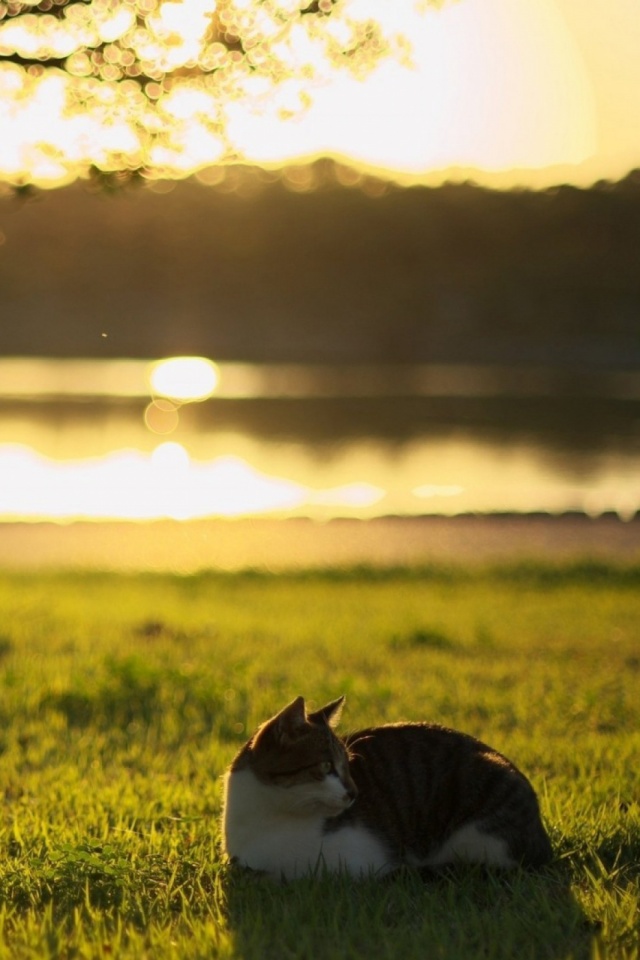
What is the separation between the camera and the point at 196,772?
31.2 ft

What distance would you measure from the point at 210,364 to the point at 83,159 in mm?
98958

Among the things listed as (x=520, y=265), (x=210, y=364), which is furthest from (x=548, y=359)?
(x=520, y=265)

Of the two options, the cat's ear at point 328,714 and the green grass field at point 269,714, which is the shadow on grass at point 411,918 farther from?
the cat's ear at point 328,714

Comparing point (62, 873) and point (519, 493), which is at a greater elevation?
point (519, 493)

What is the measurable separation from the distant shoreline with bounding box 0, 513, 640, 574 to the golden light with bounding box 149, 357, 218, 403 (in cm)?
3672

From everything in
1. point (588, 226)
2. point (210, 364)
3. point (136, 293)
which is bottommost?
point (210, 364)

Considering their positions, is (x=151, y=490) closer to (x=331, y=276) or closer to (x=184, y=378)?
(x=184, y=378)

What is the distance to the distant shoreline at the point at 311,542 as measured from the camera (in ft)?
71.2

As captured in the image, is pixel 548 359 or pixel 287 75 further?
pixel 548 359

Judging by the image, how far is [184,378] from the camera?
8469 centimetres

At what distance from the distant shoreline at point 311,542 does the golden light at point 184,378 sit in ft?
120

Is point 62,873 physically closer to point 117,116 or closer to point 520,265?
point 117,116

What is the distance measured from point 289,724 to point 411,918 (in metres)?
1.09

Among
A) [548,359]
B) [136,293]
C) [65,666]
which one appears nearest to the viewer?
[65,666]
